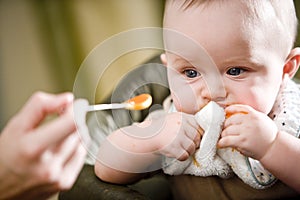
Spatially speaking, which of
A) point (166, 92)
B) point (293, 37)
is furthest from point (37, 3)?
point (293, 37)

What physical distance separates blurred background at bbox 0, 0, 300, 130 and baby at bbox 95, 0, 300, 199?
0.72 m

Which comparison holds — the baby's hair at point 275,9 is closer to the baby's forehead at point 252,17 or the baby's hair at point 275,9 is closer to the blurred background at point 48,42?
the baby's forehead at point 252,17

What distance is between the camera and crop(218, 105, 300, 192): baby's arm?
902mm

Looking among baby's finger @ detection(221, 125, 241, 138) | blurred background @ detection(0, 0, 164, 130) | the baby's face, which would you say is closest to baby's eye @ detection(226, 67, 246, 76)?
the baby's face

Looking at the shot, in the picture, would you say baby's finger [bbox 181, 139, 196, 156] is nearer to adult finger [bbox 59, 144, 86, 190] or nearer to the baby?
the baby

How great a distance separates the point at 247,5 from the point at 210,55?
11cm

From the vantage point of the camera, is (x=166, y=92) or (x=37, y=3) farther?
(x=37, y=3)

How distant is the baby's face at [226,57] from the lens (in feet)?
3.09

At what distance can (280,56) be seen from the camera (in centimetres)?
100

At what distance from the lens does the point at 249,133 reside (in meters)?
0.90

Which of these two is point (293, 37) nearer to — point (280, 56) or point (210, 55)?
point (280, 56)

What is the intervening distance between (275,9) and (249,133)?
25cm

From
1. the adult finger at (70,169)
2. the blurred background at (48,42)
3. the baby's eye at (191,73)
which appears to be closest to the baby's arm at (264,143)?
the baby's eye at (191,73)

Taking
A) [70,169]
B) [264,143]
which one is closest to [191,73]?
[264,143]
